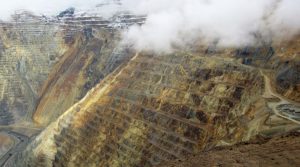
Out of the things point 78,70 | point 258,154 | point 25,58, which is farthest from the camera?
point 25,58

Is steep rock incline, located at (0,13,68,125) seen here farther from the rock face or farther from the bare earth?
the bare earth

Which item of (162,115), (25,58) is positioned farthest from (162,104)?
(25,58)

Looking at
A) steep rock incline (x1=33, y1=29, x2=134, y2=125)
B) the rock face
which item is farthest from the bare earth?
steep rock incline (x1=33, y1=29, x2=134, y2=125)

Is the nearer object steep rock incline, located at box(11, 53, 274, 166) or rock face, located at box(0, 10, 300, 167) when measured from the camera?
rock face, located at box(0, 10, 300, 167)

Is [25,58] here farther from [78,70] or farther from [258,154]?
[258,154]

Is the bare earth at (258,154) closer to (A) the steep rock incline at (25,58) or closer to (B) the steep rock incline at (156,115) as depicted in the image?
(B) the steep rock incline at (156,115)

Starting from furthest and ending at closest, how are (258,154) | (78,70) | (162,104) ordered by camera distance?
1. (78,70)
2. (162,104)
3. (258,154)
